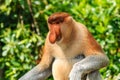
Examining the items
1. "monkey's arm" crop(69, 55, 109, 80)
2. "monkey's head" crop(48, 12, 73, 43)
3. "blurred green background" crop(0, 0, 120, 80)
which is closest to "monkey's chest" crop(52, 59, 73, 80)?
"monkey's arm" crop(69, 55, 109, 80)

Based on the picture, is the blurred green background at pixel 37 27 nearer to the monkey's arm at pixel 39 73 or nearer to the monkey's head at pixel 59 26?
the monkey's arm at pixel 39 73

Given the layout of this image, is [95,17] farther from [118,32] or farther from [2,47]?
[2,47]

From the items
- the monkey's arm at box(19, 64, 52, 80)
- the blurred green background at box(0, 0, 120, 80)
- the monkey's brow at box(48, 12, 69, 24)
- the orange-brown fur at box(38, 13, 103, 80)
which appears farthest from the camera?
the blurred green background at box(0, 0, 120, 80)

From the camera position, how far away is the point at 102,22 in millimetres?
9047

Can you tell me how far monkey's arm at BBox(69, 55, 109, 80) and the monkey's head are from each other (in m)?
0.35

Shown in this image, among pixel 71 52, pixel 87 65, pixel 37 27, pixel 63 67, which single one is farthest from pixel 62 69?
pixel 37 27

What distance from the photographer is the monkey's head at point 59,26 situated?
258 inches

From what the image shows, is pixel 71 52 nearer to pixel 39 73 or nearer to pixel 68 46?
pixel 68 46

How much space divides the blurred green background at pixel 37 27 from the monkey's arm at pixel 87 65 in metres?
1.69

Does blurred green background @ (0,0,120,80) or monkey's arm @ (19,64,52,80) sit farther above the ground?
monkey's arm @ (19,64,52,80)

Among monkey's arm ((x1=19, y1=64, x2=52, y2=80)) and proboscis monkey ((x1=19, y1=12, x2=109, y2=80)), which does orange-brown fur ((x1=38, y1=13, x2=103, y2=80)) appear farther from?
monkey's arm ((x1=19, y1=64, x2=52, y2=80))

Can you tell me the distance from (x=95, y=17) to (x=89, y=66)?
239 centimetres

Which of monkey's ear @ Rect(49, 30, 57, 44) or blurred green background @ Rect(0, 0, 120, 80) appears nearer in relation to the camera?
monkey's ear @ Rect(49, 30, 57, 44)

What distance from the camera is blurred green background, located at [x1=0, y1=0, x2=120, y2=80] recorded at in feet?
29.4
